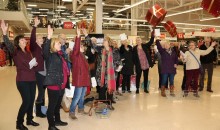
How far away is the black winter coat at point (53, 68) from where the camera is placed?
3535 millimetres

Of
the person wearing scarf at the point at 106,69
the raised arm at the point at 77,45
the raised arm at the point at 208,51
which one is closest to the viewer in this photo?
the raised arm at the point at 77,45

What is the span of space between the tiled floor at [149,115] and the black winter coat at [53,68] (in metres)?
0.93

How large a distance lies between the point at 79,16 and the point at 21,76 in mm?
26724

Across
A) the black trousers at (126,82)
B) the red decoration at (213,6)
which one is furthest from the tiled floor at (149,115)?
the red decoration at (213,6)

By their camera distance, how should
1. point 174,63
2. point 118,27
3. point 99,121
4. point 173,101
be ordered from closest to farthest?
point 99,121 → point 173,101 → point 174,63 → point 118,27

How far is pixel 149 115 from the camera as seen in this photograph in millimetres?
4871

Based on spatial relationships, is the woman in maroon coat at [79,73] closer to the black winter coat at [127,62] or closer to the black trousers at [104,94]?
the black trousers at [104,94]

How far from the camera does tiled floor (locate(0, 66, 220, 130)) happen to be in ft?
13.7

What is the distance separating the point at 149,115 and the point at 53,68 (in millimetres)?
2245

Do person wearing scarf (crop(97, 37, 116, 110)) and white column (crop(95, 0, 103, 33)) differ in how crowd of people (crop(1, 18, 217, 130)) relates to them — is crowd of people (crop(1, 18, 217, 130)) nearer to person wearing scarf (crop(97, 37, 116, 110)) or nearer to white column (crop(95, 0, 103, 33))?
person wearing scarf (crop(97, 37, 116, 110))

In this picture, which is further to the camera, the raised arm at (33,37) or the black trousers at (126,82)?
the black trousers at (126,82)

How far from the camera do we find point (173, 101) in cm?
607

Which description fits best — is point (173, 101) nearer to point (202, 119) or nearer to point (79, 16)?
point (202, 119)

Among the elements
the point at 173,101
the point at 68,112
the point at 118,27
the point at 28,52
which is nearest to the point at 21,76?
the point at 28,52
